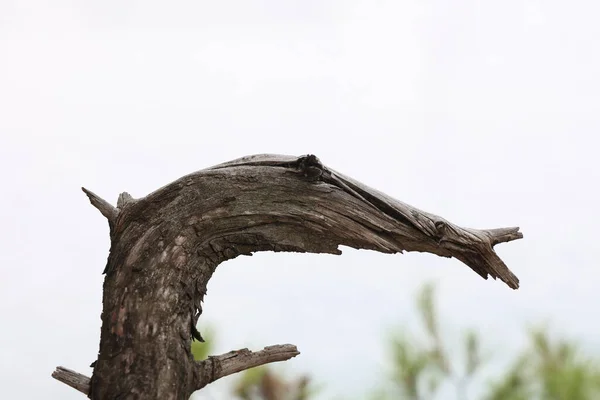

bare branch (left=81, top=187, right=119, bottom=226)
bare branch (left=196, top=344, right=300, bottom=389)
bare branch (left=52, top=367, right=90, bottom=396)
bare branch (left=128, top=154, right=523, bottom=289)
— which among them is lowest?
bare branch (left=196, top=344, right=300, bottom=389)

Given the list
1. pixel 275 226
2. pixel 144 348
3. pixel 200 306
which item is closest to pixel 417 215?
pixel 275 226

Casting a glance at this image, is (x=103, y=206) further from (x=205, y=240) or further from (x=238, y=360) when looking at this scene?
(x=238, y=360)

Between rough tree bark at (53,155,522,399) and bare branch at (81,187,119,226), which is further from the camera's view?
bare branch at (81,187,119,226)

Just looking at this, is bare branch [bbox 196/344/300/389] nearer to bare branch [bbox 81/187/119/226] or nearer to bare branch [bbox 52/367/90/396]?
bare branch [bbox 52/367/90/396]

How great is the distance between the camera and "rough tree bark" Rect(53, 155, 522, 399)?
1.49 meters

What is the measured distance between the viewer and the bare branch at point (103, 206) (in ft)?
5.35

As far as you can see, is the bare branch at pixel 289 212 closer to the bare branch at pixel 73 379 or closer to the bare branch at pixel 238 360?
the bare branch at pixel 238 360

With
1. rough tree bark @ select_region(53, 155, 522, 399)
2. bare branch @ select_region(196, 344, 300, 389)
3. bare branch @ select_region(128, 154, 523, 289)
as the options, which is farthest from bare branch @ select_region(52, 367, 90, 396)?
bare branch @ select_region(128, 154, 523, 289)

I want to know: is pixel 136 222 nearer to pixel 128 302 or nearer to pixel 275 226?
pixel 128 302

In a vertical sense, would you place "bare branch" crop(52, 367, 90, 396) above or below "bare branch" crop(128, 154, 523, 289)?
below

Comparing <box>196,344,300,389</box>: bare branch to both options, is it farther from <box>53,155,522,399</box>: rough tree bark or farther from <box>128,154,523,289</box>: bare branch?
<box>128,154,523,289</box>: bare branch

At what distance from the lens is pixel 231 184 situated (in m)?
1.55

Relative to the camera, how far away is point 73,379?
156cm

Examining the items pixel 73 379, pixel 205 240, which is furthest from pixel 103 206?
pixel 73 379
